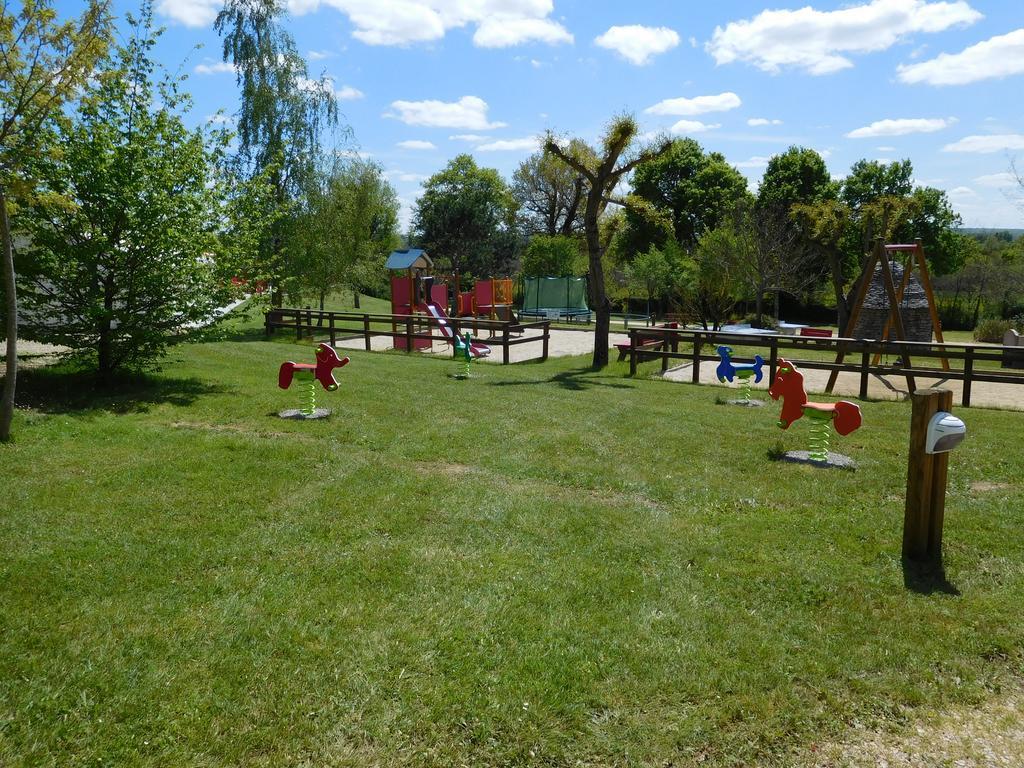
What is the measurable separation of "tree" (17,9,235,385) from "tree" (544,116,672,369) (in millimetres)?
8795

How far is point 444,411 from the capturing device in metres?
10.1

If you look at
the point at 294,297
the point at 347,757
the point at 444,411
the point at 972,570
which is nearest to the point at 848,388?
the point at 444,411

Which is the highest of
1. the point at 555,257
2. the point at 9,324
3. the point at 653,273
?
the point at 555,257

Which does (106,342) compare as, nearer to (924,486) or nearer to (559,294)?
(924,486)

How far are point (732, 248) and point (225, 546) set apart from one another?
30145 millimetres

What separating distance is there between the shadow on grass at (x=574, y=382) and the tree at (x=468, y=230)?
37.0 m

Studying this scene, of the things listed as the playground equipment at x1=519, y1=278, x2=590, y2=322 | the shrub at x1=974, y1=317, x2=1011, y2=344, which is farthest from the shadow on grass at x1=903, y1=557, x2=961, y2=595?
the playground equipment at x1=519, y1=278, x2=590, y2=322

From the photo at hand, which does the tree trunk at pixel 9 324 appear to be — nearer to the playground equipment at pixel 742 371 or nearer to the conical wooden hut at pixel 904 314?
the playground equipment at pixel 742 371

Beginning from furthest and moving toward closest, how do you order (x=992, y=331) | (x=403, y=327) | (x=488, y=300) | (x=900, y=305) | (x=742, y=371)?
(x=488, y=300), (x=992, y=331), (x=403, y=327), (x=900, y=305), (x=742, y=371)

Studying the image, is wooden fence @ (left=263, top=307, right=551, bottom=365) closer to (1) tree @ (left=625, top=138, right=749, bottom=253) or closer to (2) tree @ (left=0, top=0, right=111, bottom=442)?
(2) tree @ (left=0, top=0, right=111, bottom=442)

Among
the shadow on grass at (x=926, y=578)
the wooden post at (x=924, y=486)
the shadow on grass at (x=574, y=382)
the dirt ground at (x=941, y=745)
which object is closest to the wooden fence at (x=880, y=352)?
the shadow on grass at (x=574, y=382)

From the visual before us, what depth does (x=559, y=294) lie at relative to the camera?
1626 inches

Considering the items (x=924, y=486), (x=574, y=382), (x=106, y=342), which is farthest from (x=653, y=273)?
(x=924, y=486)

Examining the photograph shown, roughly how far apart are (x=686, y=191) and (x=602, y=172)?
3350 cm
